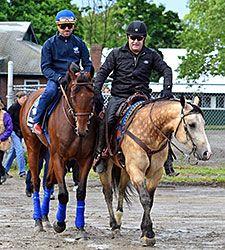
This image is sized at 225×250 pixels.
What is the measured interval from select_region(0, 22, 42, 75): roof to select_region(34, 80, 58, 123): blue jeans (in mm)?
41654

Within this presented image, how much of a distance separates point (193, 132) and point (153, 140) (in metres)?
0.72

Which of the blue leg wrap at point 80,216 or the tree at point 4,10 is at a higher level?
the tree at point 4,10

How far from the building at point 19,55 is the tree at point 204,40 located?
11.4 meters

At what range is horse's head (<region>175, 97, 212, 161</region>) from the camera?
10547 mm

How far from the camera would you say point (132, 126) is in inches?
449

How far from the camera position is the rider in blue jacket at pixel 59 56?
39.4 feet

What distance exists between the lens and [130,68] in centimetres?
1199

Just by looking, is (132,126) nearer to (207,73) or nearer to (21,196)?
(21,196)

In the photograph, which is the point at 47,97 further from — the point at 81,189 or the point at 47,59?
the point at 81,189

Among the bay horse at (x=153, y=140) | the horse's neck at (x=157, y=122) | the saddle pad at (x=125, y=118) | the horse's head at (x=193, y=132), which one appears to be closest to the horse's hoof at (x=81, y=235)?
the bay horse at (x=153, y=140)

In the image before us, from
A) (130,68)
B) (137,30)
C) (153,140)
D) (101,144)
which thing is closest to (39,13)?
(130,68)

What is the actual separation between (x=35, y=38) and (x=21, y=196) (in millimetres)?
46387

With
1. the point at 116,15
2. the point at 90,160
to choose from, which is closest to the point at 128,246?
the point at 90,160

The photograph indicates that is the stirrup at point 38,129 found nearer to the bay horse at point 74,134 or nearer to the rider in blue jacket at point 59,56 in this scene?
the rider in blue jacket at point 59,56
